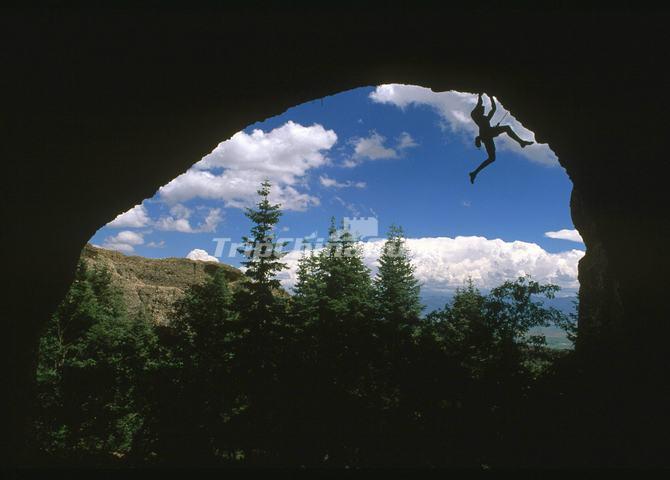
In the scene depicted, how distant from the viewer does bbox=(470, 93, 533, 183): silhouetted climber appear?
23.1 feet

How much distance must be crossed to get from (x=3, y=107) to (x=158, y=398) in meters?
5.63

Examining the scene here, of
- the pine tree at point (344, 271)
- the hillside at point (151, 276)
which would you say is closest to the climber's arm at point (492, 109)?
the pine tree at point (344, 271)

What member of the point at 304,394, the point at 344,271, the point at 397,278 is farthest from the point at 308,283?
the point at 304,394

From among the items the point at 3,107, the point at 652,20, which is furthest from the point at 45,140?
the point at 652,20

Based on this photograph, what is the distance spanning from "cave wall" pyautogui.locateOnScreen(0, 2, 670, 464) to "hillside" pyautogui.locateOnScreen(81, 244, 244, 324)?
930 inches

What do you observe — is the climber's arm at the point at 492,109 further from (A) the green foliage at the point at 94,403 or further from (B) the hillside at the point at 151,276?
(B) the hillside at the point at 151,276

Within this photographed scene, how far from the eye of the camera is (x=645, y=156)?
4.75 m

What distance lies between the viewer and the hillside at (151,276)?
28.2 metres

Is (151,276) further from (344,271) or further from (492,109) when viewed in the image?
(492,109)

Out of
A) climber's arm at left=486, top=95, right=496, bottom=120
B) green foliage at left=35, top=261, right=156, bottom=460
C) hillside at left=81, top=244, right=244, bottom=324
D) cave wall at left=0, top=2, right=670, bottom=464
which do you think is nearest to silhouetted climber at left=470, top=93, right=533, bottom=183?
climber's arm at left=486, top=95, right=496, bottom=120

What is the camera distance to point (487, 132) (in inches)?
282

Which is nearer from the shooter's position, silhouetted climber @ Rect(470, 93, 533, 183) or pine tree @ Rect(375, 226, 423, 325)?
silhouetted climber @ Rect(470, 93, 533, 183)

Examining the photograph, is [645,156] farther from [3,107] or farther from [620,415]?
[3,107]

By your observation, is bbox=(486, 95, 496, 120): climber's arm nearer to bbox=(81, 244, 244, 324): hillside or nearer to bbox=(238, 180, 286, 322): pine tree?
bbox=(238, 180, 286, 322): pine tree
